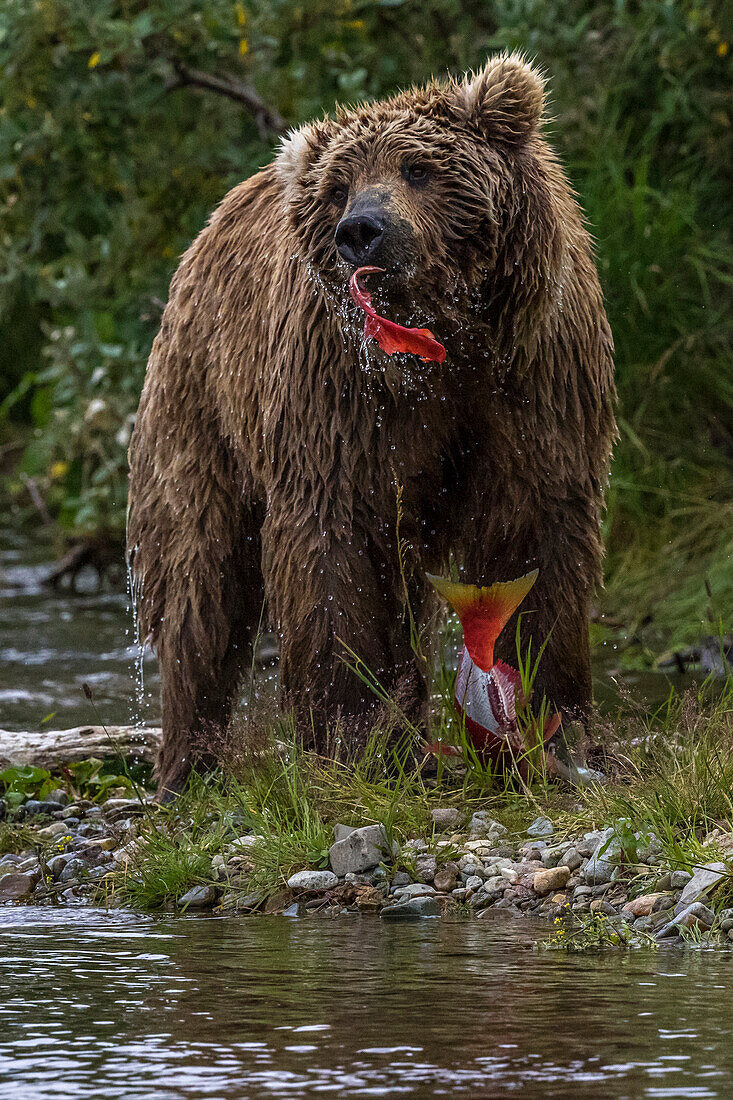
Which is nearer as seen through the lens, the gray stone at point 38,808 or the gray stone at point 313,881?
the gray stone at point 313,881

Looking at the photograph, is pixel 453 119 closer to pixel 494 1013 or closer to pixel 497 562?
pixel 497 562

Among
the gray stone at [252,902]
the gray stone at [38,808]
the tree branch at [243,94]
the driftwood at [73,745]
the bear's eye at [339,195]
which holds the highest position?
the tree branch at [243,94]

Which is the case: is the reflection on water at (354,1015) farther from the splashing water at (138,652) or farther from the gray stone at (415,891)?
the splashing water at (138,652)

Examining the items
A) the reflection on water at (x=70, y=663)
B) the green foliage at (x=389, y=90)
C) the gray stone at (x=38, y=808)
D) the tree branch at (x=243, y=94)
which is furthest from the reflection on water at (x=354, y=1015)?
the tree branch at (x=243, y=94)

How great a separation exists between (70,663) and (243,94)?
3.29m

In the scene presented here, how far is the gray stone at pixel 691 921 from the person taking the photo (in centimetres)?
380

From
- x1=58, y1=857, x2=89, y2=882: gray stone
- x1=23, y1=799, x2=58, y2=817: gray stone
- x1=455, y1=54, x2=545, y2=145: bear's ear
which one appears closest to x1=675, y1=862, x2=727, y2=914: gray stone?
x1=58, y1=857, x2=89, y2=882: gray stone

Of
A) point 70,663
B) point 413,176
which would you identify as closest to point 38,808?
point 413,176

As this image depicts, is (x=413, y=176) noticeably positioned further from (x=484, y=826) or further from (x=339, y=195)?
(x=484, y=826)

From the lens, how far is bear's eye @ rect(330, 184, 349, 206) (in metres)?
4.88

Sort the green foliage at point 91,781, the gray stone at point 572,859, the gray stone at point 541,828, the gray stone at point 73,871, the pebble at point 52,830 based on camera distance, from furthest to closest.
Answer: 1. the green foliage at point 91,781
2. the pebble at point 52,830
3. the gray stone at point 73,871
4. the gray stone at point 541,828
5. the gray stone at point 572,859

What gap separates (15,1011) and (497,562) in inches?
94.9

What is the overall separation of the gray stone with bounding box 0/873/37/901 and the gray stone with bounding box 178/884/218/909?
0.50 m

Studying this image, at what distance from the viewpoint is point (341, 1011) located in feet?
10.4
